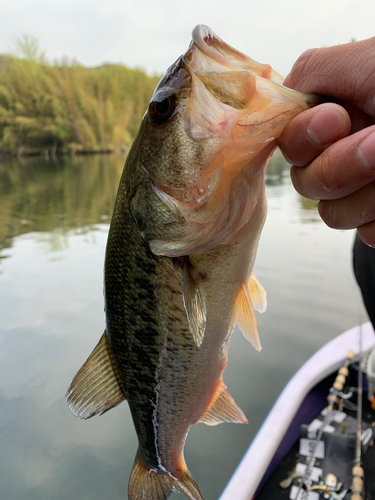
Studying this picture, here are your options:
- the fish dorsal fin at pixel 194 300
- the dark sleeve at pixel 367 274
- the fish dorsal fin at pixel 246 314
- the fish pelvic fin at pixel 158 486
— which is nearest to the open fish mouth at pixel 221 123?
the fish dorsal fin at pixel 194 300

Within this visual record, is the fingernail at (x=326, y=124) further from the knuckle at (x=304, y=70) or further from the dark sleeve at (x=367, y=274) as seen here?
the dark sleeve at (x=367, y=274)

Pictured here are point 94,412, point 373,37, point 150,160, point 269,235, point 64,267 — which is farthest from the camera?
point 269,235

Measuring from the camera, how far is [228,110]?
96 cm

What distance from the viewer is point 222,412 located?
1633 millimetres

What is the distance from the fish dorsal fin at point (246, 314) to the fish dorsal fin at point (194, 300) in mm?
179

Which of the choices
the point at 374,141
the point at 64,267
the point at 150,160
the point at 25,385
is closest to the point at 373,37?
the point at 374,141

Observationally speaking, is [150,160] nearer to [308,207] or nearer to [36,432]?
[36,432]

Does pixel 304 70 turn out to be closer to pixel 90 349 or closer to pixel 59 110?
pixel 90 349

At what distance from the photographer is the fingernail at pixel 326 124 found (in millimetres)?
870

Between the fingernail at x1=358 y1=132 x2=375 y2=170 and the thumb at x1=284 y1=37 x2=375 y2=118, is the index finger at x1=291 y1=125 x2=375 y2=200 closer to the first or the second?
the fingernail at x1=358 y1=132 x2=375 y2=170

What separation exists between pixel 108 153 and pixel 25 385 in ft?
145

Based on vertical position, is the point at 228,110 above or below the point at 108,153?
above

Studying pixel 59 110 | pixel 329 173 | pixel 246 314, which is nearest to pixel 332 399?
pixel 246 314

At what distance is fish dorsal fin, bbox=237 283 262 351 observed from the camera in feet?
4.58
